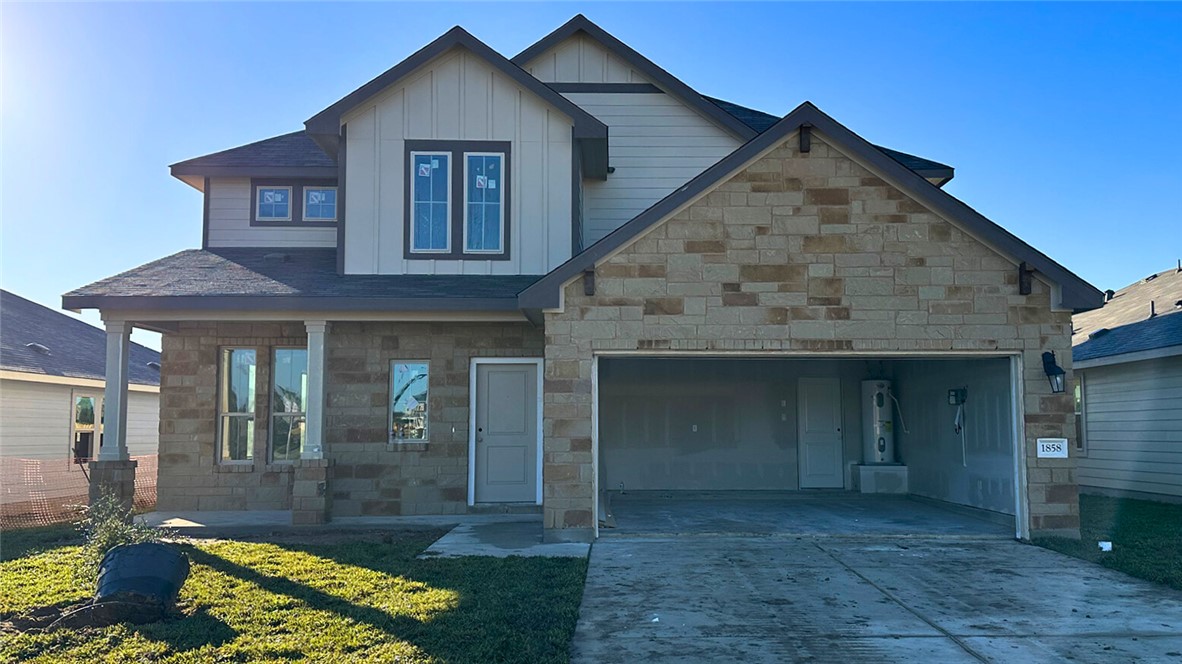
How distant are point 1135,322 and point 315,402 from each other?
14.2 metres

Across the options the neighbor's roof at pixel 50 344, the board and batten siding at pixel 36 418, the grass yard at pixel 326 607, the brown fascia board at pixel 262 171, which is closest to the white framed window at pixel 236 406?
the brown fascia board at pixel 262 171

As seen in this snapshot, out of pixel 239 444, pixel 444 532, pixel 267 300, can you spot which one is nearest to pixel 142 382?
pixel 239 444

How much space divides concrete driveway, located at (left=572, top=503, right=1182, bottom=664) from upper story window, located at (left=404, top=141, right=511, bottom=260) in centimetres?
490

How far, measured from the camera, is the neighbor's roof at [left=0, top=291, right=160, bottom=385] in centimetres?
1802

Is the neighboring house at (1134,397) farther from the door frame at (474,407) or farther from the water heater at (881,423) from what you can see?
the door frame at (474,407)

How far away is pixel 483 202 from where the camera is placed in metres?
12.7

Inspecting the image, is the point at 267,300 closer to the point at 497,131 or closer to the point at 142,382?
the point at 497,131

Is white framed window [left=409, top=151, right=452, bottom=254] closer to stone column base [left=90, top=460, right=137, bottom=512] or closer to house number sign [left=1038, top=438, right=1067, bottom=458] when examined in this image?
stone column base [left=90, top=460, right=137, bottom=512]

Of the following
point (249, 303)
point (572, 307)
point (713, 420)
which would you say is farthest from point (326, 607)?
point (713, 420)

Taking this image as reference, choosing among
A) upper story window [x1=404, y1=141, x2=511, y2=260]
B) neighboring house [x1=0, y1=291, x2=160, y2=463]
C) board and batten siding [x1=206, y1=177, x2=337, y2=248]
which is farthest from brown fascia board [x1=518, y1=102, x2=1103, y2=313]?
neighboring house [x1=0, y1=291, x2=160, y2=463]

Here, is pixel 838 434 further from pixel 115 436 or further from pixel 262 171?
pixel 115 436

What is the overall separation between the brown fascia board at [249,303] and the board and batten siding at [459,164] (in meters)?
1.34

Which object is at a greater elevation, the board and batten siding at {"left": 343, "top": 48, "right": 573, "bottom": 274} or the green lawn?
the board and batten siding at {"left": 343, "top": 48, "right": 573, "bottom": 274}

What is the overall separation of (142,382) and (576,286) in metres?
17.2
